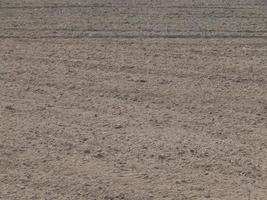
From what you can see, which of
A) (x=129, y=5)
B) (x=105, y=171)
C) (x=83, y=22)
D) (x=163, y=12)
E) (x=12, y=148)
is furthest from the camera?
(x=129, y=5)

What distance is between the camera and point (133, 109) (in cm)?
784

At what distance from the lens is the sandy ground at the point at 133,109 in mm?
5953

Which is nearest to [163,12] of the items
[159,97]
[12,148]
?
[159,97]

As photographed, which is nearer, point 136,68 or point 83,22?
Result: point 136,68

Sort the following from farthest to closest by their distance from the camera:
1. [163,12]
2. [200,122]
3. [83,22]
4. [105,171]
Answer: [163,12], [83,22], [200,122], [105,171]

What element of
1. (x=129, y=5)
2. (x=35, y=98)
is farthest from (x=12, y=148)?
(x=129, y=5)

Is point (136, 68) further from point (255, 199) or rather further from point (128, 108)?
point (255, 199)

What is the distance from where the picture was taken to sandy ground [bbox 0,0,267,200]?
5.95 meters

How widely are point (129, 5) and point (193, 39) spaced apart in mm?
4326

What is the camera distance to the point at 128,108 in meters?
7.87

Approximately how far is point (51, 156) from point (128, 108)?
5.53ft

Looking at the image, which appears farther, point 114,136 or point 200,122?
point 200,122

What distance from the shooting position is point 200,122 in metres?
7.41

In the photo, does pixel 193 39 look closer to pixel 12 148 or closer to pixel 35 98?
pixel 35 98
